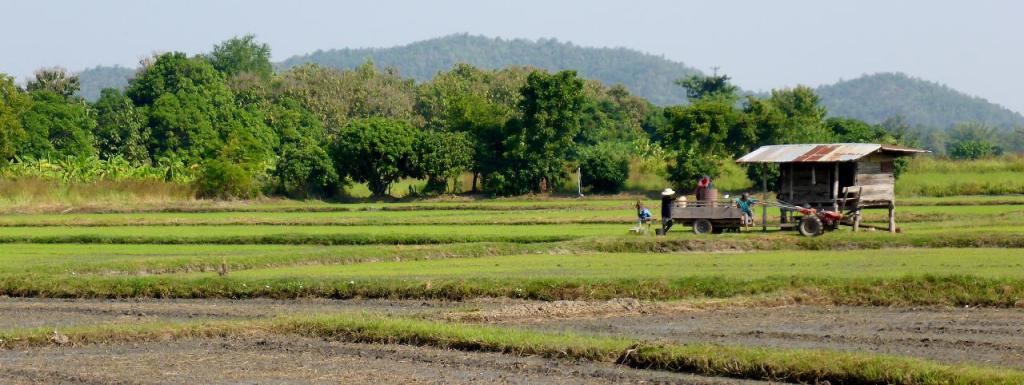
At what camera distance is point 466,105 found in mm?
82312

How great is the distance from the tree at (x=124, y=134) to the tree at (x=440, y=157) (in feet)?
84.4

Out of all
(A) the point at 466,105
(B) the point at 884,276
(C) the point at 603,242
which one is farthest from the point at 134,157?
(B) the point at 884,276

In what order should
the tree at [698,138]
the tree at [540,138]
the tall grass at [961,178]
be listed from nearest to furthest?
1. the tall grass at [961,178]
2. the tree at [698,138]
3. the tree at [540,138]

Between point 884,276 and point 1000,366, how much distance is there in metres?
7.26

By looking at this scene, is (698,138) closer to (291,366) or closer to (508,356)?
(508,356)

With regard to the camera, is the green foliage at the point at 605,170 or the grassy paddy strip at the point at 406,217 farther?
the green foliage at the point at 605,170

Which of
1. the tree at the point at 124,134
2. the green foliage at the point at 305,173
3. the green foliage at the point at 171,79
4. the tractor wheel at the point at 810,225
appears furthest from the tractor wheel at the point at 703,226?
the green foliage at the point at 171,79

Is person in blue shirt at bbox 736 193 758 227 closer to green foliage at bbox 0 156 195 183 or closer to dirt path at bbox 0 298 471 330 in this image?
dirt path at bbox 0 298 471 330

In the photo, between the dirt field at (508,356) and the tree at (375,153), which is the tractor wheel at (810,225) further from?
the tree at (375,153)

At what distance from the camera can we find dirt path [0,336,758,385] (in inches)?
554

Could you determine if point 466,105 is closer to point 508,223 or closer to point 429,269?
point 508,223

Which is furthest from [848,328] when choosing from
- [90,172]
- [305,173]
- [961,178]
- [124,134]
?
[124,134]

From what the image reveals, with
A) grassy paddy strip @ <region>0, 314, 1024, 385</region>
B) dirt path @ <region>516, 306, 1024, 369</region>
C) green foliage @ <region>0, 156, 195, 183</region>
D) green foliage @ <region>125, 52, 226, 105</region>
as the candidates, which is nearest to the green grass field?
grassy paddy strip @ <region>0, 314, 1024, 385</region>

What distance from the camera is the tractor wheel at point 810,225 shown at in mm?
33500
